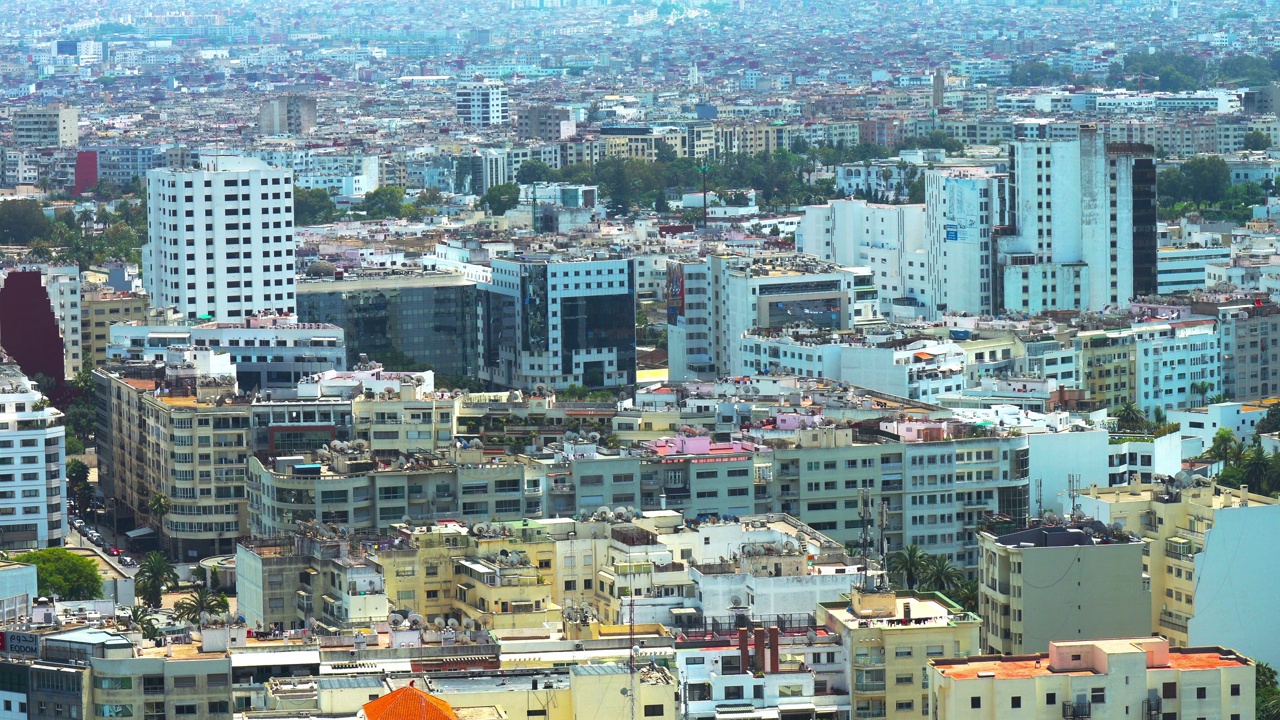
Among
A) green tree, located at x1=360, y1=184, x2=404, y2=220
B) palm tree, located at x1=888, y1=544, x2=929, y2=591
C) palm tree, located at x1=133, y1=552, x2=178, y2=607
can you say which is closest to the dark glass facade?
palm tree, located at x1=133, y1=552, x2=178, y2=607

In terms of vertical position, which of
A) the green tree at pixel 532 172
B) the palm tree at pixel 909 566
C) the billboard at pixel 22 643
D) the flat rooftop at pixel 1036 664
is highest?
the green tree at pixel 532 172

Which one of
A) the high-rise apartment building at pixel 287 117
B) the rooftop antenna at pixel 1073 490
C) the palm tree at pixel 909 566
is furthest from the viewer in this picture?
the high-rise apartment building at pixel 287 117

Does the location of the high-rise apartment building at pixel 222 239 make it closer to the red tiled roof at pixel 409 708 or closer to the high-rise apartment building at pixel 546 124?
the red tiled roof at pixel 409 708

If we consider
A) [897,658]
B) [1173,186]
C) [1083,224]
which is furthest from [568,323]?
[1173,186]

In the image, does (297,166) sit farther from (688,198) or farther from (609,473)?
(609,473)

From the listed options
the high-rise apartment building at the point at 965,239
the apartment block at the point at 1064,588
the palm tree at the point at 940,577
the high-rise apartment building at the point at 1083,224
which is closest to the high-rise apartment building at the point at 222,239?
the high-rise apartment building at the point at 965,239

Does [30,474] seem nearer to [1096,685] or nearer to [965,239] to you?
[1096,685]
